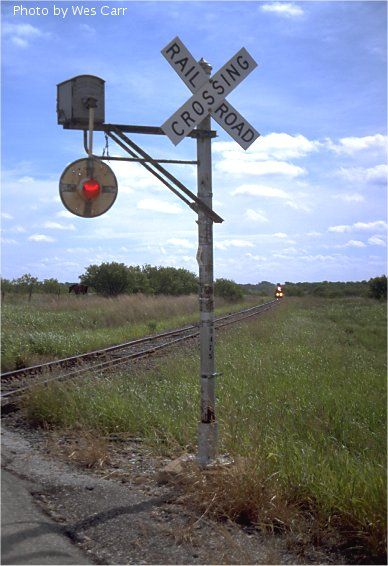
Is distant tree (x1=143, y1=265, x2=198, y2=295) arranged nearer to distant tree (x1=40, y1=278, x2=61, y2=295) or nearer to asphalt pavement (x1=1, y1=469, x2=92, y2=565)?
distant tree (x1=40, y1=278, x2=61, y2=295)

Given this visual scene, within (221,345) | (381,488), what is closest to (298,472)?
(381,488)

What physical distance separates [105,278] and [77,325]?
32.9 meters

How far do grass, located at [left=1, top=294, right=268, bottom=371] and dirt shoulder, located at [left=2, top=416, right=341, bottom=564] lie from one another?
760cm

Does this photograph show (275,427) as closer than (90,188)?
No

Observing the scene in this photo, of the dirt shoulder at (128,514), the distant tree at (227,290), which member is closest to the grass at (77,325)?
the dirt shoulder at (128,514)

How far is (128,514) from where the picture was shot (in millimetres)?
4613

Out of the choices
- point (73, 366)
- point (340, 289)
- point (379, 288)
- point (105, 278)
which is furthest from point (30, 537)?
point (340, 289)

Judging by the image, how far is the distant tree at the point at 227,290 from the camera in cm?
7488

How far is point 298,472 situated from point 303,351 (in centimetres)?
970

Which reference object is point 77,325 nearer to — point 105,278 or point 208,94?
point 208,94

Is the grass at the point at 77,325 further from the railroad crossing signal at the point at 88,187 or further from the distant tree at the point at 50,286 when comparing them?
the distant tree at the point at 50,286

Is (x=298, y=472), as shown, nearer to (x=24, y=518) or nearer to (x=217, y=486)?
(x=217, y=486)

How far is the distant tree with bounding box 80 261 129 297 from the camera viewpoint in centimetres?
5697

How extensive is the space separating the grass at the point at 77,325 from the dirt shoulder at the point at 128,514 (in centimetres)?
760
